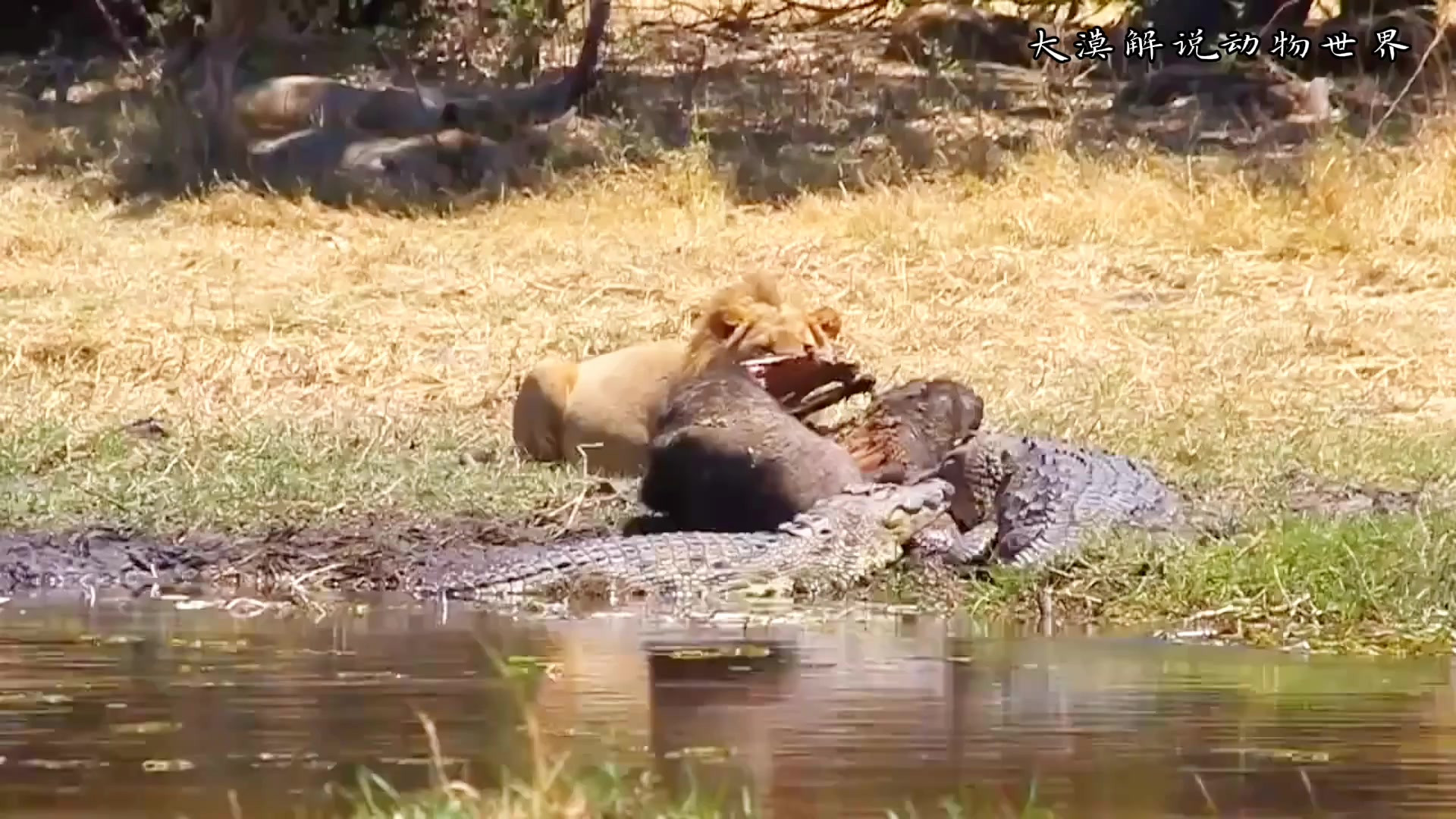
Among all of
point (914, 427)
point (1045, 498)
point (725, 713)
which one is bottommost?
point (725, 713)

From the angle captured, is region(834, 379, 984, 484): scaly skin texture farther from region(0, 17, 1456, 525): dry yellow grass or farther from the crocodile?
region(0, 17, 1456, 525): dry yellow grass

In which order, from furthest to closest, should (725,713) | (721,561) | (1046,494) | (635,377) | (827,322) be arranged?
(635,377) → (827,322) → (1046,494) → (721,561) → (725,713)

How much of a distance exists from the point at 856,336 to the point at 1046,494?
4143mm

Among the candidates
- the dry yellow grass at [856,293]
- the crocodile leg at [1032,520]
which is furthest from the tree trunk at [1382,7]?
the crocodile leg at [1032,520]

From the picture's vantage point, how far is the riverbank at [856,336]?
8.94m

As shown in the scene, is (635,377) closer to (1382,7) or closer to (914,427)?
(914,427)

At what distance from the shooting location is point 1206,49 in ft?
57.6

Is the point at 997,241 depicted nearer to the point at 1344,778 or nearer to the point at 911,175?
the point at 911,175

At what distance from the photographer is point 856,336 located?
41.9 ft

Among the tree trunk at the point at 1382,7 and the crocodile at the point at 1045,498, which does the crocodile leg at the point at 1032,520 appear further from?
the tree trunk at the point at 1382,7

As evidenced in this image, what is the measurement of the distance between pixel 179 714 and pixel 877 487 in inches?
130

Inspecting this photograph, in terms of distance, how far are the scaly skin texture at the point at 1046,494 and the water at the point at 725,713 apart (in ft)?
2.42

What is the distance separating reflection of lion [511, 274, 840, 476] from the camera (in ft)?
31.8

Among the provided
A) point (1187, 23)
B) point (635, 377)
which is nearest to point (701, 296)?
point (635, 377)
